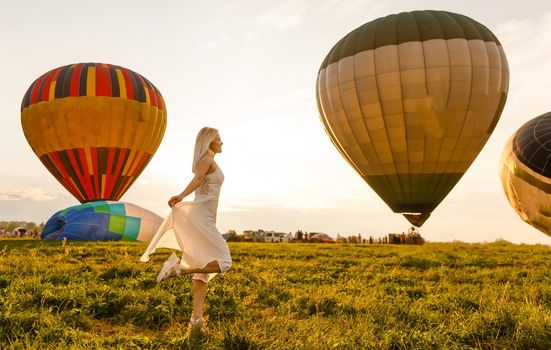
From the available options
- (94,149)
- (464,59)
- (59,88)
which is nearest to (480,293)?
(464,59)

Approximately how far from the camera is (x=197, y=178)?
201 inches

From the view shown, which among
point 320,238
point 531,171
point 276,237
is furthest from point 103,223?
point 276,237

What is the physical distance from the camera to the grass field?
4309 mm

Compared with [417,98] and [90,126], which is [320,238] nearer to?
[417,98]

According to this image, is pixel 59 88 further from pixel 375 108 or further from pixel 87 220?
pixel 375 108

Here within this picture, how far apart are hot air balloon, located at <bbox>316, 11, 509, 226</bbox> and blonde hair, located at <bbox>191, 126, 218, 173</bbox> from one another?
66.9ft

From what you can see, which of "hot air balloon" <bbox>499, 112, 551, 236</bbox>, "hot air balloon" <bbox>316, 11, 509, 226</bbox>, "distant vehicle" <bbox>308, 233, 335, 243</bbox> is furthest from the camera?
"distant vehicle" <bbox>308, 233, 335, 243</bbox>

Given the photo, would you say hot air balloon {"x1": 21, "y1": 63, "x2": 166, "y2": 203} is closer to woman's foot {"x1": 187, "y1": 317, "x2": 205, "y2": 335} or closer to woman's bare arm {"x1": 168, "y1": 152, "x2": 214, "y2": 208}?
woman's bare arm {"x1": 168, "y1": 152, "x2": 214, "y2": 208}

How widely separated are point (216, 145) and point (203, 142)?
0.15 m

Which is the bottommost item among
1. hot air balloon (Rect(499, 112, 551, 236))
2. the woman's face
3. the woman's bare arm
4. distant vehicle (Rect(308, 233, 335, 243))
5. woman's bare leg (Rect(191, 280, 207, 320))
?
woman's bare leg (Rect(191, 280, 207, 320))

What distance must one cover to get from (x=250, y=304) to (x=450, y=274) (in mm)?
5834

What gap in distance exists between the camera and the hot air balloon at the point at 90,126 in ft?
104

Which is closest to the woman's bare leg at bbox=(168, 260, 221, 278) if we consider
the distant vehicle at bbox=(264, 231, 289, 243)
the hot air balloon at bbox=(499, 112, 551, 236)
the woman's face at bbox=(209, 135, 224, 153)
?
the woman's face at bbox=(209, 135, 224, 153)

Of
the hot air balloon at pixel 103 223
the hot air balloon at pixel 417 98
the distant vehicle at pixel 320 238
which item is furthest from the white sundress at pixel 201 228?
the distant vehicle at pixel 320 238
